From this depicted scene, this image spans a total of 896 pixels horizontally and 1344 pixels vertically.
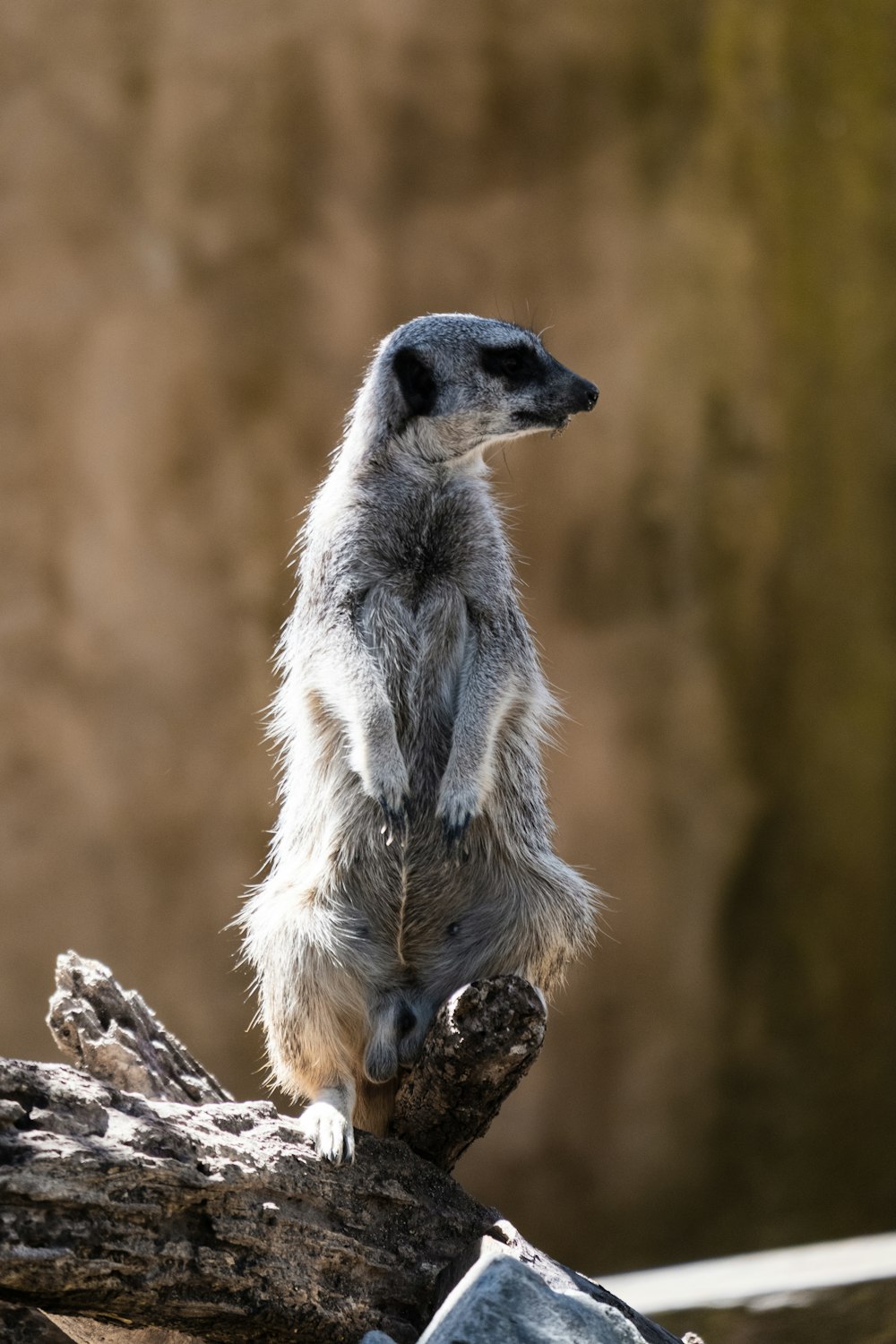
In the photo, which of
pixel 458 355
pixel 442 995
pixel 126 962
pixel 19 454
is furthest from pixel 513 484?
pixel 442 995

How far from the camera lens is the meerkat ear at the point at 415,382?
302 centimetres

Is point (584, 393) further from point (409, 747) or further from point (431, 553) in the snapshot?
point (409, 747)

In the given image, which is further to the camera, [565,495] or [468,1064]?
[565,495]

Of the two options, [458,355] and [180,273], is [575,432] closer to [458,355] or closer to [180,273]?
[180,273]

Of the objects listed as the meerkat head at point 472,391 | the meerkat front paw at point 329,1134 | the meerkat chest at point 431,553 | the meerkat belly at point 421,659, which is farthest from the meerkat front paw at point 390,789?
the meerkat head at point 472,391

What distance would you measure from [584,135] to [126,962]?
3514 mm

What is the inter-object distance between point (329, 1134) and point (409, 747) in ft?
2.63

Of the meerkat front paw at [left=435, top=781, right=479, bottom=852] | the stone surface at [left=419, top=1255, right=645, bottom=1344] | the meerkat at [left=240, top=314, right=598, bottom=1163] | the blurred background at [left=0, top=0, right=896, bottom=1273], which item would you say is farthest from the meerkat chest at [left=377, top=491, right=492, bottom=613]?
the blurred background at [left=0, top=0, right=896, bottom=1273]

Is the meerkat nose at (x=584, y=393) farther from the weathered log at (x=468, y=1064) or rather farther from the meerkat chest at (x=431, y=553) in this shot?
the weathered log at (x=468, y=1064)

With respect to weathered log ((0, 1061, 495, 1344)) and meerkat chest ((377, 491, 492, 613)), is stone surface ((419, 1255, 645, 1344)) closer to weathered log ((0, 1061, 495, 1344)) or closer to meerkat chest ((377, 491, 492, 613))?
weathered log ((0, 1061, 495, 1344))

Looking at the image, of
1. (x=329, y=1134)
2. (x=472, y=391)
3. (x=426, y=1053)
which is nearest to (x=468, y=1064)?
(x=426, y=1053)

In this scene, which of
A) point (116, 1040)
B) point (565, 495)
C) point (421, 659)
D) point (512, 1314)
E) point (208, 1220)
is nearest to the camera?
point (512, 1314)

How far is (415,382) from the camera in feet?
9.98

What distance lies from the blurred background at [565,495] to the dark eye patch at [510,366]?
260cm
